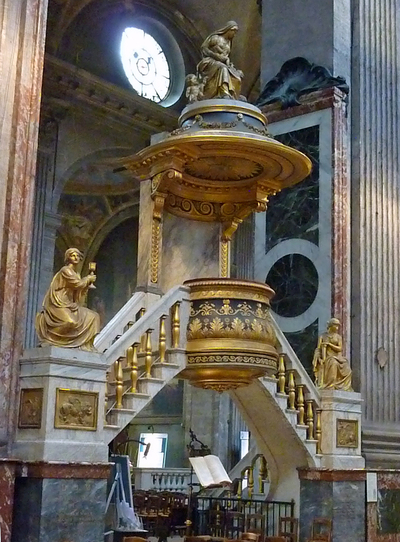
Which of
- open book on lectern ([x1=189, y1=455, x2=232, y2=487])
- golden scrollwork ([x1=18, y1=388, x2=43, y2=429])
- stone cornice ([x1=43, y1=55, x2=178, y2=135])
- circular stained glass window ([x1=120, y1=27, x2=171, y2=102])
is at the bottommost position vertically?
open book on lectern ([x1=189, y1=455, x2=232, y2=487])

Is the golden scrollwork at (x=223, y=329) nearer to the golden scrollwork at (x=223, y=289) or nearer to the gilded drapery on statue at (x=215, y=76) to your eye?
the golden scrollwork at (x=223, y=289)

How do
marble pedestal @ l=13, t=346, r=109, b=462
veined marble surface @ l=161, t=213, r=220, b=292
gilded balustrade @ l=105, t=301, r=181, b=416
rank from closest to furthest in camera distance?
marble pedestal @ l=13, t=346, r=109, b=462 < gilded balustrade @ l=105, t=301, r=181, b=416 < veined marble surface @ l=161, t=213, r=220, b=292

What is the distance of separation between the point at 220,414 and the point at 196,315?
1100cm

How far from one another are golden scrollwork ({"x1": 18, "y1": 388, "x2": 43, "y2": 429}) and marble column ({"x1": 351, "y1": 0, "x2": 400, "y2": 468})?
537cm

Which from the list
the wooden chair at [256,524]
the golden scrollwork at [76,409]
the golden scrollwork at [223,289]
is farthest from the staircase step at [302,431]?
the golden scrollwork at [76,409]

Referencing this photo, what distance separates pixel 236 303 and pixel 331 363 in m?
2.13

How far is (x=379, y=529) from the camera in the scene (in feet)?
38.2

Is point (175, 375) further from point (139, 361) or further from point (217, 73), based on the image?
point (217, 73)

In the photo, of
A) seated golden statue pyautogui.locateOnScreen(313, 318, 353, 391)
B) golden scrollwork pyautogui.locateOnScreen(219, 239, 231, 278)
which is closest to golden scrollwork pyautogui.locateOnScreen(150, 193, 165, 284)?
golden scrollwork pyautogui.locateOnScreen(219, 239, 231, 278)

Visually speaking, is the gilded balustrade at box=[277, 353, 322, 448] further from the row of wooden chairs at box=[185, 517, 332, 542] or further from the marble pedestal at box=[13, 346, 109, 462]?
the marble pedestal at box=[13, 346, 109, 462]

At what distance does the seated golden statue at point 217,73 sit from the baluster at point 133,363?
11.3ft

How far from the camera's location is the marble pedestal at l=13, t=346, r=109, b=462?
7867 mm

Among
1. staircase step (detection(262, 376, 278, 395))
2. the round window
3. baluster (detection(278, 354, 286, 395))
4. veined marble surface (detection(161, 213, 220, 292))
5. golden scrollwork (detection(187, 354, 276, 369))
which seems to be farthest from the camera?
the round window

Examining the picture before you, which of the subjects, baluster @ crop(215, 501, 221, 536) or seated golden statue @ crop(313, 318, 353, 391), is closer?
seated golden statue @ crop(313, 318, 353, 391)
